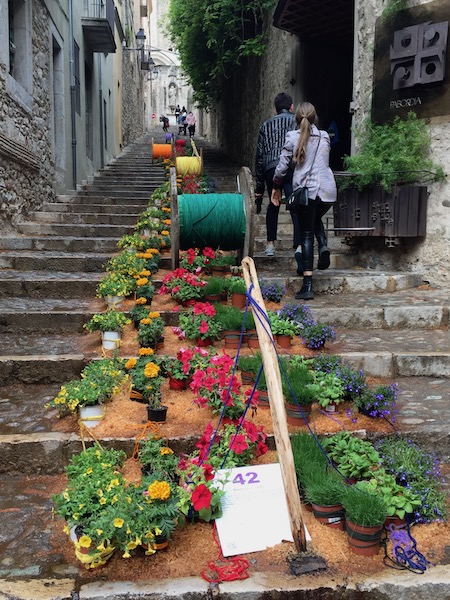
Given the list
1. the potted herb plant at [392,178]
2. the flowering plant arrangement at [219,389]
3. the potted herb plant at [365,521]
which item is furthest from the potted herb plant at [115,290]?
the potted herb plant at [365,521]

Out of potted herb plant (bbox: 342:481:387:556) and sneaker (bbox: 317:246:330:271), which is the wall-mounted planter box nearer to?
sneaker (bbox: 317:246:330:271)

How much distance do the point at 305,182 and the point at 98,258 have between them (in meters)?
3.02

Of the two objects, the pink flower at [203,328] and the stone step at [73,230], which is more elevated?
the stone step at [73,230]

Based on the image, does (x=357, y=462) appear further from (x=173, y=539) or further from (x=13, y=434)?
(x=13, y=434)

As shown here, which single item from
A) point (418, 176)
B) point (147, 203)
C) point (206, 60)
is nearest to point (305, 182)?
point (418, 176)

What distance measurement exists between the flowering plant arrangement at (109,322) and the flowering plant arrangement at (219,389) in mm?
1292

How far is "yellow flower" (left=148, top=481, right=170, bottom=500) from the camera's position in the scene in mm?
2400

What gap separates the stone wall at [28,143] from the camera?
7527mm

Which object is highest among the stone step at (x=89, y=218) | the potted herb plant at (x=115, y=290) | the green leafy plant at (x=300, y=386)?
the stone step at (x=89, y=218)

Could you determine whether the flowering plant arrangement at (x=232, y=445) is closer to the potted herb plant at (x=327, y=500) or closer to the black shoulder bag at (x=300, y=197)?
the potted herb plant at (x=327, y=500)

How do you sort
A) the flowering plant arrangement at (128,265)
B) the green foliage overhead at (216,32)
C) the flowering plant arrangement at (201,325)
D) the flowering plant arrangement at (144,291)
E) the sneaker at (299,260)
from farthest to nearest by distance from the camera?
the green foliage overhead at (216,32), the sneaker at (299,260), the flowering plant arrangement at (128,265), the flowering plant arrangement at (144,291), the flowering plant arrangement at (201,325)

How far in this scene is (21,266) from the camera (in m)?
6.89

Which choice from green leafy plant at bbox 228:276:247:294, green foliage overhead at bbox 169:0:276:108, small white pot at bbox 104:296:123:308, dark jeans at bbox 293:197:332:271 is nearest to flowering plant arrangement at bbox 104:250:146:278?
small white pot at bbox 104:296:123:308

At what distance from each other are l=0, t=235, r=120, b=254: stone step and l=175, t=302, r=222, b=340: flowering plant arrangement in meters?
3.39
